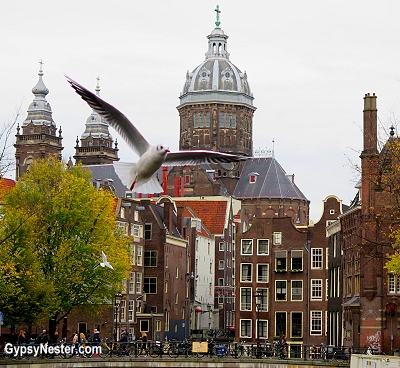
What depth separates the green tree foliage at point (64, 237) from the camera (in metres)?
65.6

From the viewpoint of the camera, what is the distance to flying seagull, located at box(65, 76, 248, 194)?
23.8 metres

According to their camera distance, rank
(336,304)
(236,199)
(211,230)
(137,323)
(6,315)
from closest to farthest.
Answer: (6,315)
(336,304)
(137,323)
(211,230)
(236,199)

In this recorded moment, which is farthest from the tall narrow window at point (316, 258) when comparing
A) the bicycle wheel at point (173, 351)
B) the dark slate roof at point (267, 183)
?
the dark slate roof at point (267, 183)

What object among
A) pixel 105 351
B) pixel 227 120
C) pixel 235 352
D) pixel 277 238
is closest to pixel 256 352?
pixel 235 352

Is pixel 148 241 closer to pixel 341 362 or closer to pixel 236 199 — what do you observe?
pixel 341 362

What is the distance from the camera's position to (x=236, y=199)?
157875mm

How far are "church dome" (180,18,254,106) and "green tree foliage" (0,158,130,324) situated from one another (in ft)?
314

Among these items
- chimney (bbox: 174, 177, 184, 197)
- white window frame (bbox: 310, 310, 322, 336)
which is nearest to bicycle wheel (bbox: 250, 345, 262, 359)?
white window frame (bbox: 310, 310, 322, 336)

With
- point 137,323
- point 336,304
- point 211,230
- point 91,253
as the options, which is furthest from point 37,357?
point 211,230

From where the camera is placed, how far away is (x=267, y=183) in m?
161

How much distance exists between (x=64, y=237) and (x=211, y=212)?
59643mm

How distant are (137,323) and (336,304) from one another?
20690mm

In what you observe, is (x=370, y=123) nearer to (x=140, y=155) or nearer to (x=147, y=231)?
(x=147, y=231)

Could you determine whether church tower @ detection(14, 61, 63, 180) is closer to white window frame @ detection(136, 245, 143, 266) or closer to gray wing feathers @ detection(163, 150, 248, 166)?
white window frame @ detection(136, 245, 143, 266)
